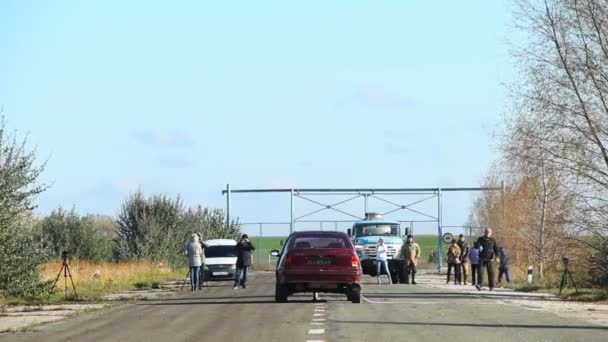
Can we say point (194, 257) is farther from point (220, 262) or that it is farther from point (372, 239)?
point (372, 239)

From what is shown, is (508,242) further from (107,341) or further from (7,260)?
(107,341)

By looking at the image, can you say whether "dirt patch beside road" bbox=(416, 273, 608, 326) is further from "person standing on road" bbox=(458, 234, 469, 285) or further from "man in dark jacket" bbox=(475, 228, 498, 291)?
"person standing on road" bbox=(458, 234, 469, 285)

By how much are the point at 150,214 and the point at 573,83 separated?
103 ft

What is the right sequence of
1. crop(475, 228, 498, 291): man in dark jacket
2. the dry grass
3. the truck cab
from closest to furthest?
the dry grass < crop(475, 228, 498, 291): man in dark jacket < the truck cab

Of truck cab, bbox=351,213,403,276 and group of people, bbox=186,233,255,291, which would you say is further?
truck cab, bbox=351,213,403,276

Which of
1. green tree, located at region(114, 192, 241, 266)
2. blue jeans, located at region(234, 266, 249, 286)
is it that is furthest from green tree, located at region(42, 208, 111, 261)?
blue jeans, located at region(234, 266, 249, 286)

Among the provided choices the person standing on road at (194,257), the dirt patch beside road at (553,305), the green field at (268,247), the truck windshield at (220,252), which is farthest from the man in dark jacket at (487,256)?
the green field at (268,247)

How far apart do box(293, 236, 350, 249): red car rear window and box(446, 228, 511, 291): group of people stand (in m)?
8.67

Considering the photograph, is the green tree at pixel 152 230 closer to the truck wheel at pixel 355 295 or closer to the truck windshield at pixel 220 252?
the truck windshield at pixel 220 252

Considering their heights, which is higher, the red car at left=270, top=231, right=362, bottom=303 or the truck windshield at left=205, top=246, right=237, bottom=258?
the truck windshield at left=205, top=246, right=237, bottom=258

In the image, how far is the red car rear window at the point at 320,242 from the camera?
26.5 m

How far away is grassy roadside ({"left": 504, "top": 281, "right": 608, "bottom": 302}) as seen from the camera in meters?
27.8

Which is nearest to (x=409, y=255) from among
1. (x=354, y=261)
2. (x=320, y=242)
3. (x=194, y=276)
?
(x=194, y=276)

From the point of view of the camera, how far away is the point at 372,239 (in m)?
47.7
